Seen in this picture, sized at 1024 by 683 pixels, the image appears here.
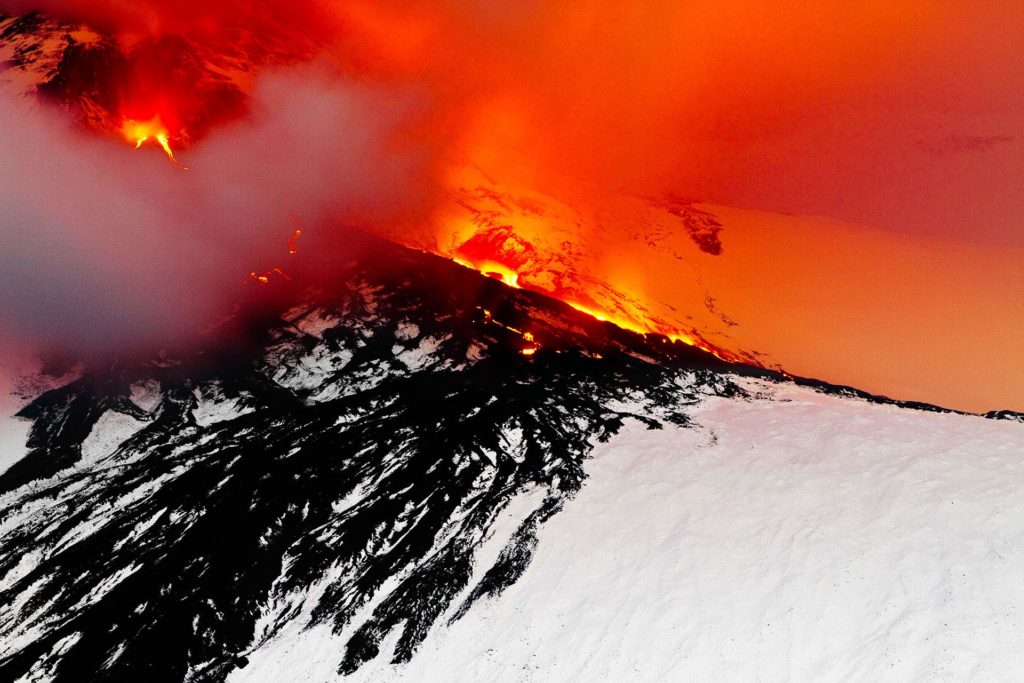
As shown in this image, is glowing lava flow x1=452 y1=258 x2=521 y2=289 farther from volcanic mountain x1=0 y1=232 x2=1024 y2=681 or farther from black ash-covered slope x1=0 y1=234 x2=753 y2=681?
volcanic mountain x1=0 y1=232 x2=1024 y2=681

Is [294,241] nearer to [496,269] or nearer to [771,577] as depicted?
[496,269]

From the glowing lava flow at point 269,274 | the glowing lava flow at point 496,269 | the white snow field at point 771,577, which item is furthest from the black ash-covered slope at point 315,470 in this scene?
the glowing lava flow at point 496,269

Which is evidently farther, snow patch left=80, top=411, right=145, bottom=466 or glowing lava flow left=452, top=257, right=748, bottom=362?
glowing lava flow left=452, top=257, right=748, bottom=362

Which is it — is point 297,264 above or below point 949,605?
below

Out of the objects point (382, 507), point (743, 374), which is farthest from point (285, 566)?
point (743, 374)

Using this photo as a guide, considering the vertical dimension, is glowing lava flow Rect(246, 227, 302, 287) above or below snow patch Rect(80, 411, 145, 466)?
above

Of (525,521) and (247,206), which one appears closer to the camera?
(525,521)

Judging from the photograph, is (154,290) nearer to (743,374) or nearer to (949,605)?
(743,374)

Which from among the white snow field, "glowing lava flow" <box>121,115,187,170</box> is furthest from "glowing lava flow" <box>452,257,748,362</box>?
"glowing lava flow" <box>121,115,187,170</box>
